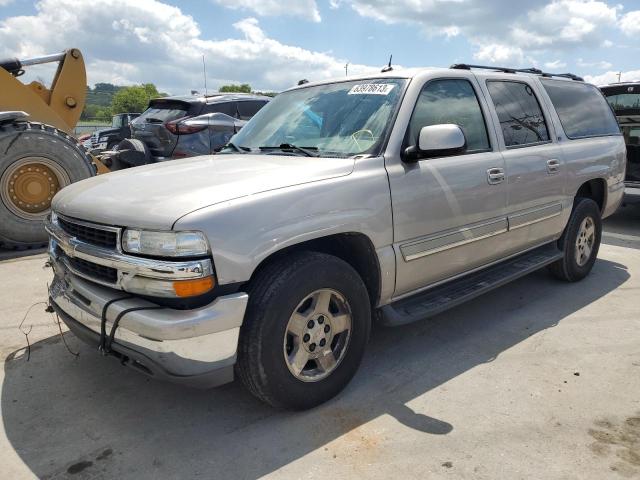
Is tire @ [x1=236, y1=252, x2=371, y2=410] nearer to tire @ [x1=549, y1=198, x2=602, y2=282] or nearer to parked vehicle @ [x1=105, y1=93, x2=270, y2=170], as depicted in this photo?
tire @ [x1=549, y1=198, x2=602, y2=282]

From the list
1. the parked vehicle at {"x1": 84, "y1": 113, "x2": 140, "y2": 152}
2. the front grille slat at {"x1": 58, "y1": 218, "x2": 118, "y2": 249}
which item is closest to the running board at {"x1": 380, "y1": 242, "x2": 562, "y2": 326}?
the front grille slat at {"x1": 58, "y1": 218, "x2": 118, "y2": 249}

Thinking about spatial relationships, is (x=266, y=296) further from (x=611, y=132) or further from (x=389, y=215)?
(x=611, y=132)

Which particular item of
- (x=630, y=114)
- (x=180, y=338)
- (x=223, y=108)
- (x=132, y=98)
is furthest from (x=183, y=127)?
(x=132, y=98)

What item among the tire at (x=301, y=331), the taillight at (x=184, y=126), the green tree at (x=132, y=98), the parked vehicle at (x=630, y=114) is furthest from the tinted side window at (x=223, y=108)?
the green tree at (x=132, y=98)

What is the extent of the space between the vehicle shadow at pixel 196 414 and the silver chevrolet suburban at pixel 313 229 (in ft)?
0.76

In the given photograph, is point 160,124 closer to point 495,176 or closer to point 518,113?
point 518,113

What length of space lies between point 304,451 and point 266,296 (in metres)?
0.79

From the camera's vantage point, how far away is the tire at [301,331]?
255 cm

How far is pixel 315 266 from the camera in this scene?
273 centimetres

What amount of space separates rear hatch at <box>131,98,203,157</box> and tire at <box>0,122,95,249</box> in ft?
3.94

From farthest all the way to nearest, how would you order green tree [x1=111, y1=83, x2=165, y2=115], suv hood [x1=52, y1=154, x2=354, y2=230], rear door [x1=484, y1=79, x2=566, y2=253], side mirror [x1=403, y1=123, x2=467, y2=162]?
green tree [x1=111, y1=83, x2=165, y2=115] < rear door [x1=484, y1=79, x2=566, y2=253] < side mirror [x1=403, y1=123, x2=467, y2=162] < suv hood [x1=52, y1=154, x2=354, y2=230]

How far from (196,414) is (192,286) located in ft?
3.13

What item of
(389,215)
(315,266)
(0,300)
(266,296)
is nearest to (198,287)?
(266,296)

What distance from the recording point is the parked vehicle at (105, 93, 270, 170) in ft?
24.0
